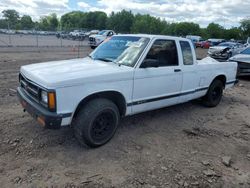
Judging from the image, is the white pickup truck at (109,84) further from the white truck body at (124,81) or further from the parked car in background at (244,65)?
the parked car in background at (244,65)

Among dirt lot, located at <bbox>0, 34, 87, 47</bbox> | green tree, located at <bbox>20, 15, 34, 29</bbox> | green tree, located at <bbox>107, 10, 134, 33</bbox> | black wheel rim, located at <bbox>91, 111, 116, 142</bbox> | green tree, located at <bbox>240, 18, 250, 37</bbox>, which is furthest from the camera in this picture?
green tree, located at <bbox>107, 10, 134, 33</bbox>

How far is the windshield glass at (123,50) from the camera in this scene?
13.1 feet

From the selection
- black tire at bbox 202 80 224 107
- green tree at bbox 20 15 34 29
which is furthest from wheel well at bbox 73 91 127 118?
green tree at bbox 20 15 34 29

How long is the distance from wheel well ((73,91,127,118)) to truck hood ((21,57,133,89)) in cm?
26

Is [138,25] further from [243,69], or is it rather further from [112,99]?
[112,99]

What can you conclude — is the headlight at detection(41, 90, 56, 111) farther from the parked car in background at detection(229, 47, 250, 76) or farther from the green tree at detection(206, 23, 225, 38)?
the green tree at detection(206, 23, 225, 38)

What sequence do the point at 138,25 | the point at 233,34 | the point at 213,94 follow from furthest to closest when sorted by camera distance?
1. the point at 138,25
2. the point at 233,34
3. the point at 213,94

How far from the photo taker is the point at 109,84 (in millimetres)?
3467

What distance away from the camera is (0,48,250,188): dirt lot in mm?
2986

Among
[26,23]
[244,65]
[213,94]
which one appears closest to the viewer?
[213,94]

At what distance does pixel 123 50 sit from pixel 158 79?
0.85m

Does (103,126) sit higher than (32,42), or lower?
lower

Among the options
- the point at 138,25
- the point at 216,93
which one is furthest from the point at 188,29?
the point at 216,93

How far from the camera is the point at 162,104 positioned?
4.49 meters
